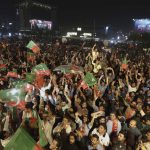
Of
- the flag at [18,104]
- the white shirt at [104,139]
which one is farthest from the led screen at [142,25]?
the white shirt at [104,139]

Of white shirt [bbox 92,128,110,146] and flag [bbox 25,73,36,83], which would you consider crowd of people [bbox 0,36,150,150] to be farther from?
flag [bbox 25,73,36,83]

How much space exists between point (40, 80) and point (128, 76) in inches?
152

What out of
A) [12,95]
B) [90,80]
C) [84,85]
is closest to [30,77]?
[84,85]

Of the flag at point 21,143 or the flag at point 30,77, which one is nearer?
the flag at point 21,143

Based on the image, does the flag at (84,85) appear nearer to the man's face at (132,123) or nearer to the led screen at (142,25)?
the man's face at (132,123)

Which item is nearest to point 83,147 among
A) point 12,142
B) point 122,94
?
point 12,142

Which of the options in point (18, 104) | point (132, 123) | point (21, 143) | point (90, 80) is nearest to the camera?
point (21, 143)

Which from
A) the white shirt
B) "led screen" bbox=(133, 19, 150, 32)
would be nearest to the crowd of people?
the white shirt

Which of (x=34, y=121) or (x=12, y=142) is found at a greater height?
(x=12, y=142)

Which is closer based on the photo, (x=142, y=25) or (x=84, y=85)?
(x=84, y=85)

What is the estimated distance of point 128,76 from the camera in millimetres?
14789

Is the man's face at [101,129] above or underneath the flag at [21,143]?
underneath

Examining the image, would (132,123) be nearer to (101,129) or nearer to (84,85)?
(101,129)

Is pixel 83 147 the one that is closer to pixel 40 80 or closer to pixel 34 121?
pixel 34 121
